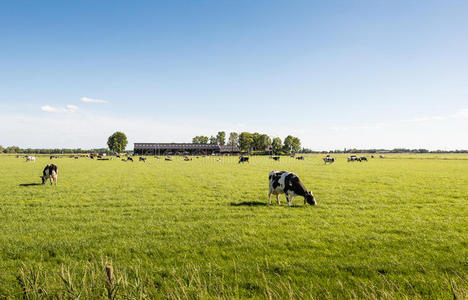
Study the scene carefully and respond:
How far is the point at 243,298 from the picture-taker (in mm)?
4133

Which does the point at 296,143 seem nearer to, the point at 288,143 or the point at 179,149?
the point at 288,143

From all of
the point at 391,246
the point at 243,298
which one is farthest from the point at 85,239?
the point at 391,246

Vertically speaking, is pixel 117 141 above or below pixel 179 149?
above

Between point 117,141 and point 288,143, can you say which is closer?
point 117,141

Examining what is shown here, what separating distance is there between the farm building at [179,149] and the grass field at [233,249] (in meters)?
113

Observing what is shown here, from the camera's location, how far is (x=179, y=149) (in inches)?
4951

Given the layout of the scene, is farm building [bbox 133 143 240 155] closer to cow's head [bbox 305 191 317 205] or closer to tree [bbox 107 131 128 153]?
tree [bbox 107 131 128 153]

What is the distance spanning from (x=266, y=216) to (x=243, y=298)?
5.49 m

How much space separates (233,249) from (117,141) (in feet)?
460

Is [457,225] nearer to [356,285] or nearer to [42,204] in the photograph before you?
[356,285]

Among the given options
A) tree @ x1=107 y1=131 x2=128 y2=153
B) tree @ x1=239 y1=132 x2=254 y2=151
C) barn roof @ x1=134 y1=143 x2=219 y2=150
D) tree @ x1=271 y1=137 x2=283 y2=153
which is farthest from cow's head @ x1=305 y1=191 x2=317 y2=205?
tree @ x1=107 y1=131 x2=128 y2=153

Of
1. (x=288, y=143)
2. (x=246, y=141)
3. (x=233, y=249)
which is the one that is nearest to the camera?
(x=233, y=249)

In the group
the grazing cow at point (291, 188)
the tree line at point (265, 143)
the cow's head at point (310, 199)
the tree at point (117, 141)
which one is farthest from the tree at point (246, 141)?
the cow's head at point (310, 199)

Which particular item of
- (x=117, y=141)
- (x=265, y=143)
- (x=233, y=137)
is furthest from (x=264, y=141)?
(x=117, y=141)
